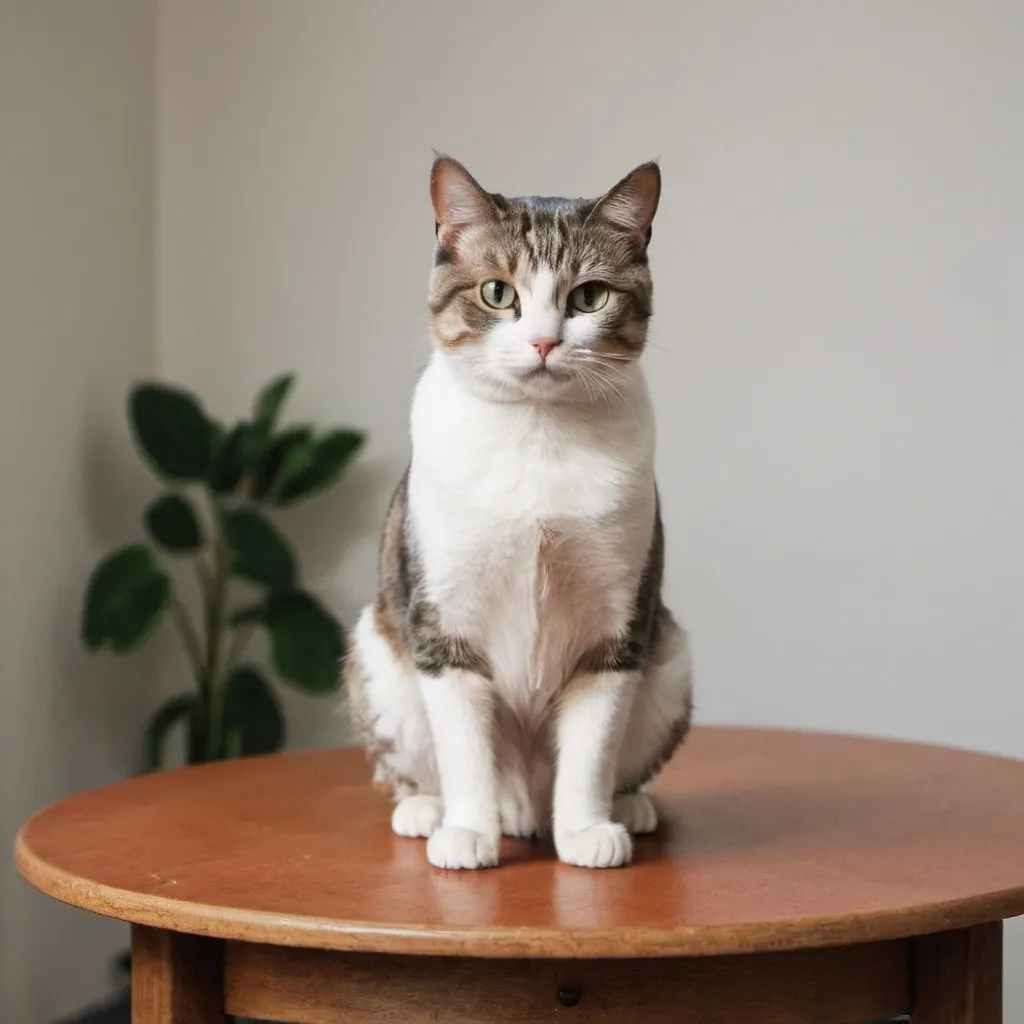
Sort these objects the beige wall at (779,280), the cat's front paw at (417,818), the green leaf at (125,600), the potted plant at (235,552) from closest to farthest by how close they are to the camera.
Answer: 1. the cat's front paw at (417,818)
2. the beige wall at (779,280)
3. the green leaf at (125,600)
4. the potted plant at (235,552)

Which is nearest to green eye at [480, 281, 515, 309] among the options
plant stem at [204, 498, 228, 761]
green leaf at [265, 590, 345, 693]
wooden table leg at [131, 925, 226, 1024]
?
wooden table leg at [131, 925, 226, 1024]

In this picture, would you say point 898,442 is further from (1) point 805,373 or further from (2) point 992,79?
(2) point 992,79

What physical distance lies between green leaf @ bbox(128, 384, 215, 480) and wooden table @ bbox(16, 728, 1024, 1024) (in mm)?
1371

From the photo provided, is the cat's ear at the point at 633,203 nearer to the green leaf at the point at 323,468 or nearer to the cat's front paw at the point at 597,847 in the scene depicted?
the cat's front paw at the point at 597,847

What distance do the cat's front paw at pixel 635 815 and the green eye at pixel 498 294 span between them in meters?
0.54

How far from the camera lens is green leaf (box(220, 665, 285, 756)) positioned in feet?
8.78

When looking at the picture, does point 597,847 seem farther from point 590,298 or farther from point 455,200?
point 455,200

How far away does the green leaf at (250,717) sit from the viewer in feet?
8.78

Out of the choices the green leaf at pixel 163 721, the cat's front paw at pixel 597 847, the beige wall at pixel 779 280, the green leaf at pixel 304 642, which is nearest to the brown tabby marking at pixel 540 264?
the cat's front paw at pixel 597 847

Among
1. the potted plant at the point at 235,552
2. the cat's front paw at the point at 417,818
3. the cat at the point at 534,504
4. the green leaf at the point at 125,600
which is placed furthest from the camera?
the potted plant at the point at 235,552

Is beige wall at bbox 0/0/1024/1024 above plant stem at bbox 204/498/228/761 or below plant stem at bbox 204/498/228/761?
above

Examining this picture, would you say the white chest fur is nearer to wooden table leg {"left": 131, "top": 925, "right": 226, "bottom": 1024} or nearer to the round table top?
the round table top

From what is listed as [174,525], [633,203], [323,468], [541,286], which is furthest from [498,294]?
[174,525]

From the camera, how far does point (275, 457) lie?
8.96 feet
